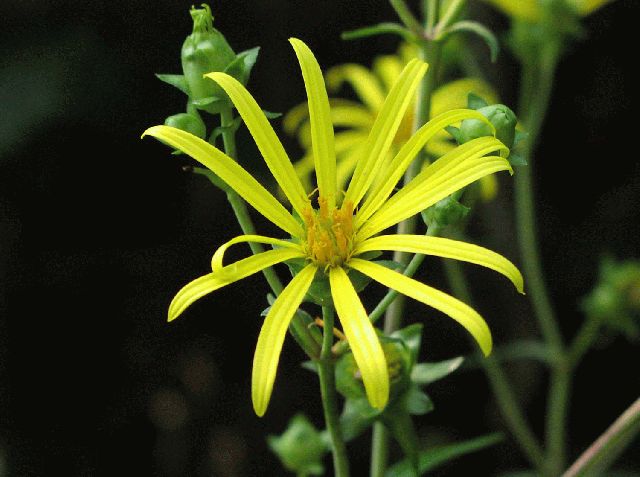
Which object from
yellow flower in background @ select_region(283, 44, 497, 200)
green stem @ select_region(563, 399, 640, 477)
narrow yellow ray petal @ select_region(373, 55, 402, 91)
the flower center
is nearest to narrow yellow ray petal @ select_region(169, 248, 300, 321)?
the flower center

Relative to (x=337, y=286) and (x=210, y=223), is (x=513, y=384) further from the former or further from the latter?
(x=337, y=286)

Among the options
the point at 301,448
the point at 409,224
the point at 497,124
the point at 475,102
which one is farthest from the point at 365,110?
the point at 497,124

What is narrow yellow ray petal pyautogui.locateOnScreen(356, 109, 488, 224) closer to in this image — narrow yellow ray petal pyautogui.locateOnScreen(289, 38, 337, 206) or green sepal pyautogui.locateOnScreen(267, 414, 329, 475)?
narrow yellow ray petal pyautogui.locateOnScreen(289, 38, 337, 206)

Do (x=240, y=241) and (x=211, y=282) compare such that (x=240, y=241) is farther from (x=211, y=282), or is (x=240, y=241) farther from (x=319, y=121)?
(x=319, y=121)

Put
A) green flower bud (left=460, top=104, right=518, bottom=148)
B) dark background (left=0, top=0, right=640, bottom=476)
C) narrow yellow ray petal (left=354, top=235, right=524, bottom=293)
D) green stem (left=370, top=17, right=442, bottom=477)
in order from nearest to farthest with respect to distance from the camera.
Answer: narrow yellow ray petal (left=354, top=235, right=524, bottom=293), green flower bud (left=460, top=104, right=518, bottom=148), green stem (left=370, top=17, right=442, bottom=477), dark background (left=0, top=0, right=640, bottom=476)

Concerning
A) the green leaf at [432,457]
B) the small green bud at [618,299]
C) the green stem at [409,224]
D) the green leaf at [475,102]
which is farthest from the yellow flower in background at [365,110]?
the green leaf at [475,102]

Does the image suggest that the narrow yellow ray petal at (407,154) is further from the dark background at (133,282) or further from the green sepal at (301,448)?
the dark background at (133,282)
